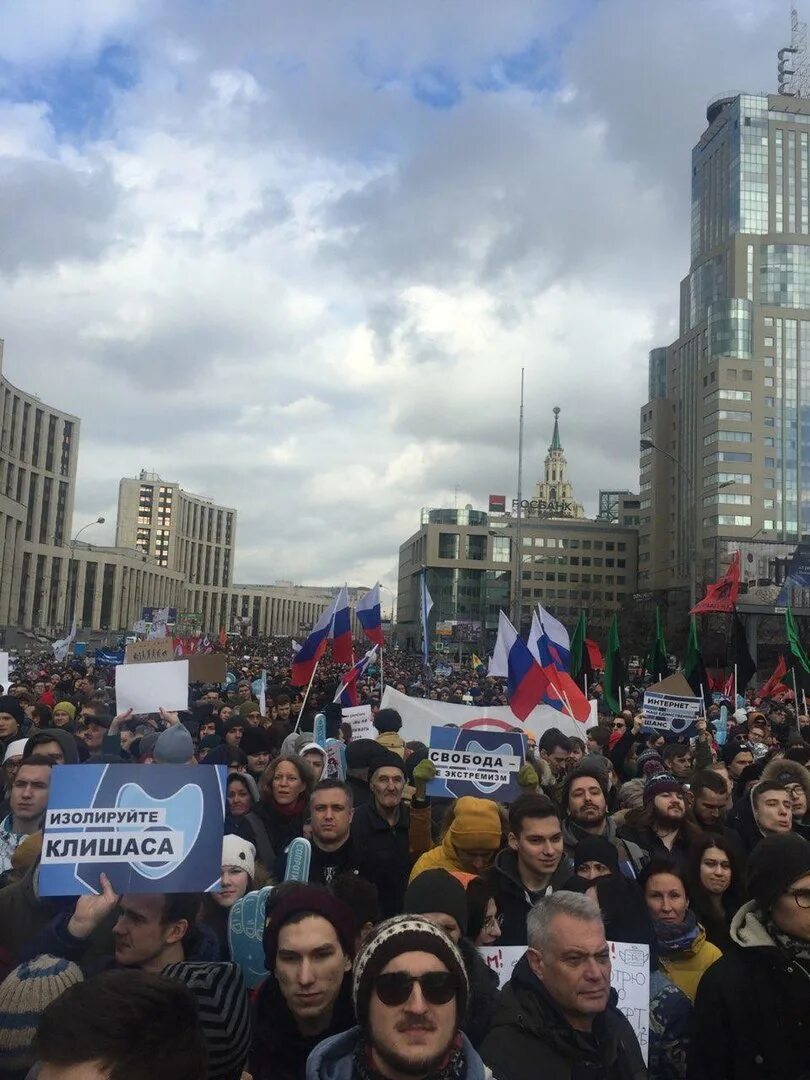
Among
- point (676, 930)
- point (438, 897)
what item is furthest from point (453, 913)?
point (676, 930)

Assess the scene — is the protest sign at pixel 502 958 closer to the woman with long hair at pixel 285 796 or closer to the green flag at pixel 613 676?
the woman with long hair at pixel 285 796

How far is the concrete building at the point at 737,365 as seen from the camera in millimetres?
85750

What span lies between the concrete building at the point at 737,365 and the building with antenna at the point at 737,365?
0.41ft

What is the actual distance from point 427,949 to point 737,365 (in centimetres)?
9171

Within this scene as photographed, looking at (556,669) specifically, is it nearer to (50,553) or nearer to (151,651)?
(151,651)

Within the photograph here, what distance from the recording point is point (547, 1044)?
2.90 meters

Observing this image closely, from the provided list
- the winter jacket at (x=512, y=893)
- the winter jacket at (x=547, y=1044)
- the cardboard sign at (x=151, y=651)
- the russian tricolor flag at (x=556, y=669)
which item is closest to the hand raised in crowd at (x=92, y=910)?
the winter jacket at (x=547, y=1044)

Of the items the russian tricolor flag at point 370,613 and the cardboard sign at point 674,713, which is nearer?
the cardboard sign at point 674,713

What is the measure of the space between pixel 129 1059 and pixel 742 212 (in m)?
104

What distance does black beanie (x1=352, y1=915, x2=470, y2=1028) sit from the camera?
250cm

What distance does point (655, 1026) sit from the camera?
11.9ft

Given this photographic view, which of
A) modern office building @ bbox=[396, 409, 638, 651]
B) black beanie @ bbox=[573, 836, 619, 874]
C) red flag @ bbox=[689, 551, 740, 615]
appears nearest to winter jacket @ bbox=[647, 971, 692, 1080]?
black beanie @ bbox=[573, 836, 619, 874]

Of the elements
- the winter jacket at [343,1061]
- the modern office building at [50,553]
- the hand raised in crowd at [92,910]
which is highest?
the modern office building at [50,553]

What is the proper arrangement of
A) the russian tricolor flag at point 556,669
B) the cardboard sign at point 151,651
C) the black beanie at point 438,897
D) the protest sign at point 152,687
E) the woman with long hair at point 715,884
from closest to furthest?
the black beanie at point 438,897
the woman with long hair at point 715,884
the protest sign at point 152,687
the russian tricolor flag at point 556,669
the cardboard sign at point 151,651
